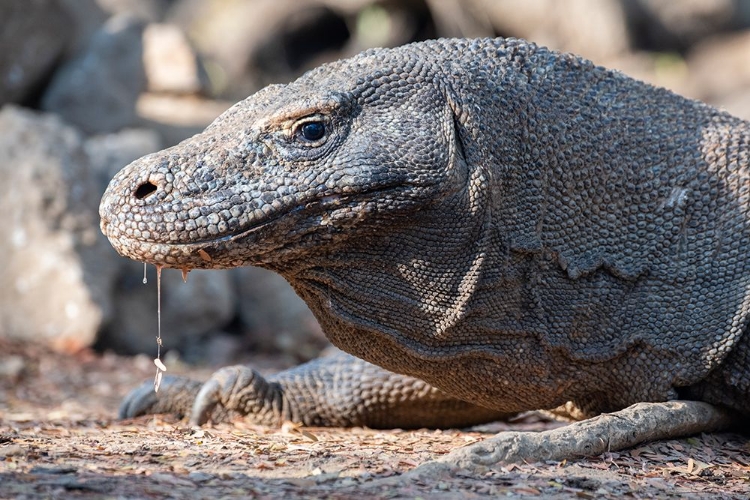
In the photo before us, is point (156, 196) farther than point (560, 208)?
No

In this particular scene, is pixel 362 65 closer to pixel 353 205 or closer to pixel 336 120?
pixel 336 120

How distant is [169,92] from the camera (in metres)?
18.1

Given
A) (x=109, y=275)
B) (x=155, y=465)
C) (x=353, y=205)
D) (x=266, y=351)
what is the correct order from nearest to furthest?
(x=155, y=465) < (x=353, y=205) < (x=109, y=275) < (x=266, y=351)

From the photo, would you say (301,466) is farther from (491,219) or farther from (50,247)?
(50,247)

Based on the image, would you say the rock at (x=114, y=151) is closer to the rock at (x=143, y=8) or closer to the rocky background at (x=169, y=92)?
the rocky background at (x=169, y=92)

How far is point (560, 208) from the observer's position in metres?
5.12

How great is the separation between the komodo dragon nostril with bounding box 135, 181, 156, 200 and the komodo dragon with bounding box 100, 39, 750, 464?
0.01 meters

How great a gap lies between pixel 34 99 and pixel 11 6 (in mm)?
1693

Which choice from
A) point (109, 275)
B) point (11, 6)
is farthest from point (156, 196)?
point (11, 6)

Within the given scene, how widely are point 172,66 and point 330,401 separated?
13.2 metres

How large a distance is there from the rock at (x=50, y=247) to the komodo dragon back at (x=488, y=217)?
5.51 meters

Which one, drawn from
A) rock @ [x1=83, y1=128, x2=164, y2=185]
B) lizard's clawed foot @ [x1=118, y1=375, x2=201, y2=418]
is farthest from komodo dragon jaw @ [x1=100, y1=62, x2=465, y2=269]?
rock @ [x1=83, y1=128, x2=164, y2=185]

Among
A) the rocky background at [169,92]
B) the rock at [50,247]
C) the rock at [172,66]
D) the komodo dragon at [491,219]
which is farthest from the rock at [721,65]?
the komodo dragon at [491,219]

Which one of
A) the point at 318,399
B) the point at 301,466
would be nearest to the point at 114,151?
the point at 318,399
